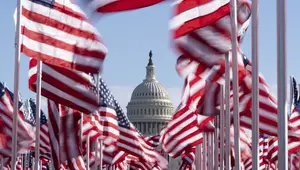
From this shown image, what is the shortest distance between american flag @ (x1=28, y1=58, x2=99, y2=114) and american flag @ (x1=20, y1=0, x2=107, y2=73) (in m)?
1.56

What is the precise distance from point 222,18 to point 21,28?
4.19 m

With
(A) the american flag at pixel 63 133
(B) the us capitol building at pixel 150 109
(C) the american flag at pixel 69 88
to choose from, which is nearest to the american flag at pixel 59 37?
(C) the american flag at pixel 69 88

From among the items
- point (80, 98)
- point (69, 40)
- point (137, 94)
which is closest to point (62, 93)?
point (80, 98)

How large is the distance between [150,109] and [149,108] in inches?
11.9

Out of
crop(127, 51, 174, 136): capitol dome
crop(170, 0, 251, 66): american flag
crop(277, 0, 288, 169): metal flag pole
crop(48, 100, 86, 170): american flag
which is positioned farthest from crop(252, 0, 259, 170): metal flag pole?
crop(127, 51, 174, 136): capitol dome

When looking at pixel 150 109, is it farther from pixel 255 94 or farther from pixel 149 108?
pixel 255 94

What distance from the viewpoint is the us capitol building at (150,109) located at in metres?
172

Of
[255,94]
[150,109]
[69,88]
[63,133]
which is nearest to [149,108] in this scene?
[150,109]

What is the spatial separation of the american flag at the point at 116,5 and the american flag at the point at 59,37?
296 centimetres

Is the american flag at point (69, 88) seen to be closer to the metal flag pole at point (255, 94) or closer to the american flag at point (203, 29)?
the american flag at point (203, 29)

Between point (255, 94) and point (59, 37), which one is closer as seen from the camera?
point (255, 94)

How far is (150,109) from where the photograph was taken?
174m

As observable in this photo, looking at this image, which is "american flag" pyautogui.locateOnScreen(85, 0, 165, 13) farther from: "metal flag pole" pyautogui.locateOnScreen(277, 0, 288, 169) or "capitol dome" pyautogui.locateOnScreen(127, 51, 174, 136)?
"capitol dome" pyautogui.locateOnScreen(127, 51, 174, 136)

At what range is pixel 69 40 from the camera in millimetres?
18000
